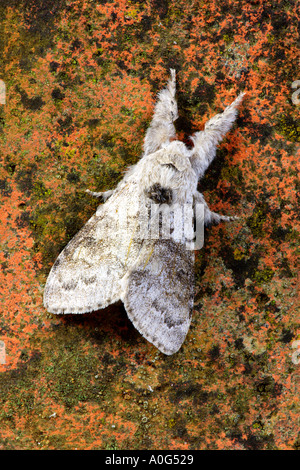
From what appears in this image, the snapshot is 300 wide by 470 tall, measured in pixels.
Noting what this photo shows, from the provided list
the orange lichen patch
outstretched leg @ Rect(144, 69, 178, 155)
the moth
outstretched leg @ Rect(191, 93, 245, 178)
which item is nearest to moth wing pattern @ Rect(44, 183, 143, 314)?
the moth

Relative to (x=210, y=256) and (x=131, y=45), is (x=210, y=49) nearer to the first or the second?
(x=131, y=45)

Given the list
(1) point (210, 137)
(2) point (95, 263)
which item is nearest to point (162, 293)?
(2) point (95, 263)

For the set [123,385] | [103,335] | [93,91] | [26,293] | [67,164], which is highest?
[93,91]

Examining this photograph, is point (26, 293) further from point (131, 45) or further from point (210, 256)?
point (131, 45)

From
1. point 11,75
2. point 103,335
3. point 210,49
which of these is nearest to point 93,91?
point 11,75

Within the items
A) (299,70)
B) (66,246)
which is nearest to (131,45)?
(299,70)

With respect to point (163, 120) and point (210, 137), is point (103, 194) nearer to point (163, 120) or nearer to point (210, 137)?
point (163, 120)

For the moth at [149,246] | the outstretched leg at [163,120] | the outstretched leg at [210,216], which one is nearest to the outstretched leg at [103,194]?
the moth at [149,246]

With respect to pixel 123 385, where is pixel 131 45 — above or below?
above
